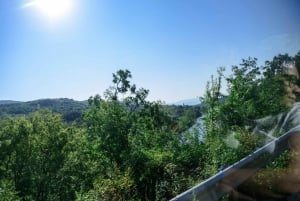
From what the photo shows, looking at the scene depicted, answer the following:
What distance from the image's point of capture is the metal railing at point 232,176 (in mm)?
2677

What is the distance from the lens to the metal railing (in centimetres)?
268

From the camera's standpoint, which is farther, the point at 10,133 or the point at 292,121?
the point at 10,133

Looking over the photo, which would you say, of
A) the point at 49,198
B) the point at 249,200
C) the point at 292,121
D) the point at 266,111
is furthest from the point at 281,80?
the point at 49,198

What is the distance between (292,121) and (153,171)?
3087mm

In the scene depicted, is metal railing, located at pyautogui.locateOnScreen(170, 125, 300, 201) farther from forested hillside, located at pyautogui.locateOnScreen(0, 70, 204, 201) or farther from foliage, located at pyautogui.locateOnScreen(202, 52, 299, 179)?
forested hillside, located at pyautogui.locateOnScreen(0, 70, 204, 201)

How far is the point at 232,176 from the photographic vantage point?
11.0 feet

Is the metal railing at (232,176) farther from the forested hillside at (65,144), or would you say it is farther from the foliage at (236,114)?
the forested hillside at (65,144)

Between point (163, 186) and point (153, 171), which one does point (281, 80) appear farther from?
point (163, 186)

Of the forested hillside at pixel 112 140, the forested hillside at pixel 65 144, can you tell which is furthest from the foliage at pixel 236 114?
the forested hillside at pixel 65 144

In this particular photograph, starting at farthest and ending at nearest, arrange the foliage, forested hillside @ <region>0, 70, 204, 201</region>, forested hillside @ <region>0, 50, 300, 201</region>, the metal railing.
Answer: forested hillside @ <region>0, 70, 204, 201</region>, forested hillside @ <region>0, 50, 300, 201</region>, the foliage, the metal railing

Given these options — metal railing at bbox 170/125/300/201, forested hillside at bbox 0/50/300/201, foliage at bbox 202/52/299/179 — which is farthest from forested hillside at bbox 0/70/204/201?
metal railing at bbox 170/125/300/201

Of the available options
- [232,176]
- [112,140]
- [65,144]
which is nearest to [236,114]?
[232,176]

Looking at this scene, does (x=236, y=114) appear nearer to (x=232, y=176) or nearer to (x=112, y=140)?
(x=232, y=176)

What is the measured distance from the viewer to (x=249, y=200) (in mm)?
3422
